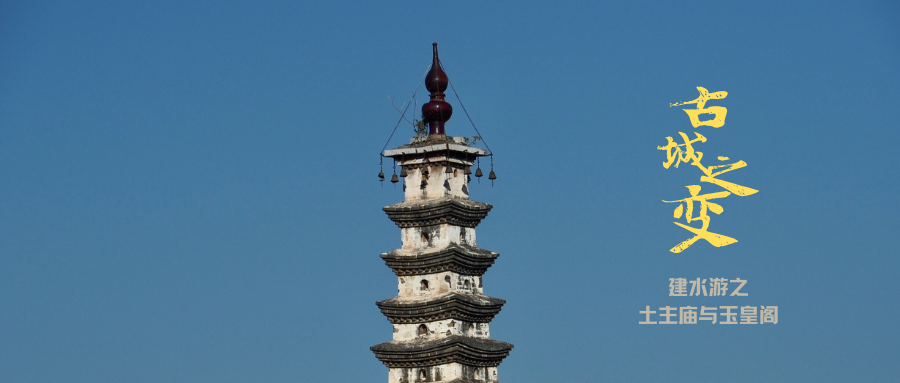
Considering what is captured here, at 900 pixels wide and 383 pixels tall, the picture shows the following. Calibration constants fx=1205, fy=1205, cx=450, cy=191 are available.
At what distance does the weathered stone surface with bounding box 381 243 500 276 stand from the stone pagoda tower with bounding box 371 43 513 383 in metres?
0.03

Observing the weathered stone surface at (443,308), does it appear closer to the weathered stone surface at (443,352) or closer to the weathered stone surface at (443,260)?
the weathered stone surface at (443,352)

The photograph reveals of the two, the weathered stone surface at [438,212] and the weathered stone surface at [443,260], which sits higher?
the weathered stone surface at [438,212]

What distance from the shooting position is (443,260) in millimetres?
39938

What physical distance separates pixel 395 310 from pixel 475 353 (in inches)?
120

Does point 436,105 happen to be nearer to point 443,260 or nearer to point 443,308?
point 443,260

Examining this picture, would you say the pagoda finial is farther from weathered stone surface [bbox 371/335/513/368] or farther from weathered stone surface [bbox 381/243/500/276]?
weathered stone surface [bbox 371/335/513/368]

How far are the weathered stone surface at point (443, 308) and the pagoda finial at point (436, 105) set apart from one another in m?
5.79

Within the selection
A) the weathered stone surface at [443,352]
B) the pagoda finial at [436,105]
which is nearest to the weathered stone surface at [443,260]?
the weathered stone surface at [443,352]

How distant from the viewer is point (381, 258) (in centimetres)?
4081

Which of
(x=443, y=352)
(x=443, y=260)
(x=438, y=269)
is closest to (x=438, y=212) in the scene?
(x=443, y=260)

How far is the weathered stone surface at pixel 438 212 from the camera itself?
132 feet

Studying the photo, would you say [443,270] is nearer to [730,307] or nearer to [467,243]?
[467,243]

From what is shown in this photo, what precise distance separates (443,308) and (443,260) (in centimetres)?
160

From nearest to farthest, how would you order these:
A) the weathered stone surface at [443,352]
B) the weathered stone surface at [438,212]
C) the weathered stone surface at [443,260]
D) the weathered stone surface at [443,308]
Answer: the weathered stone surface at [443,352], the weathered stone surface at [443,308], the weathered stone surface at [443,260], the weathered stone surface at [438,212]
